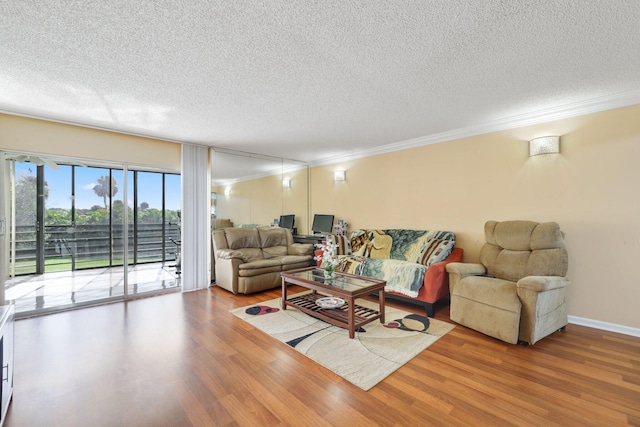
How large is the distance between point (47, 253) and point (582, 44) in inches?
Answer: 263

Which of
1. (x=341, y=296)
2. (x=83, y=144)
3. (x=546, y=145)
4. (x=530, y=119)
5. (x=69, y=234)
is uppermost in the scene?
(x=530, y=119)

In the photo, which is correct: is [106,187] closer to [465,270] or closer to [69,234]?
[69,234]

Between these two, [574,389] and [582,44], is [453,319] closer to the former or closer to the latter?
[574,389]

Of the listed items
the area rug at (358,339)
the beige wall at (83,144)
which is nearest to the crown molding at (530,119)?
the area rug at (358,339)

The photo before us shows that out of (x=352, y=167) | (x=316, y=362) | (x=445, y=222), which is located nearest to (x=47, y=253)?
(x=316, y=362)

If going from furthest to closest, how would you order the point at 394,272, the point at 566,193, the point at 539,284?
the point at 394,272
the point at 566,193
the point at 539,284

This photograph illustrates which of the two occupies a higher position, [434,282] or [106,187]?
[106,187]

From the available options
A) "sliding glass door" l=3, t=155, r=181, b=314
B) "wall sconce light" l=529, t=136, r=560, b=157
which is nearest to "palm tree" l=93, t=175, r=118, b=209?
"sliding glass door" l=3, t=155, r=181, b=314

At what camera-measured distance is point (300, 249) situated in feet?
17.4

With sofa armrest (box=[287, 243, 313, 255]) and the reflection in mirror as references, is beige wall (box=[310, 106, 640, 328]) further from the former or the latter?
the reflection in mirror

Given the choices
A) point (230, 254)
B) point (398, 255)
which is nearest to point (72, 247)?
point (230, 254)

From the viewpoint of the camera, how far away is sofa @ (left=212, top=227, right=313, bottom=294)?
4.34 metres

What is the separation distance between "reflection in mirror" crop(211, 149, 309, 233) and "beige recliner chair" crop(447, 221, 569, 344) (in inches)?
144

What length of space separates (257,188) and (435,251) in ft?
11.7
